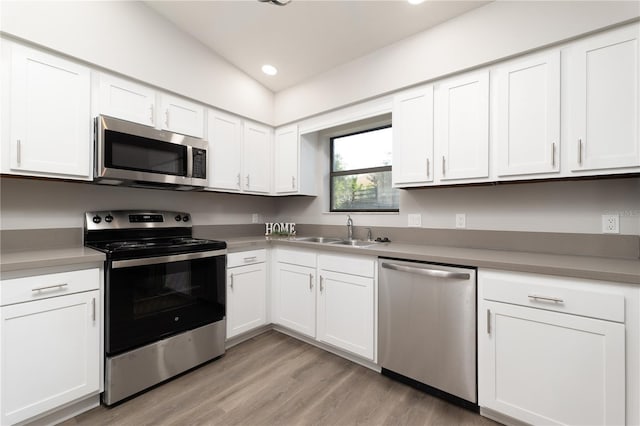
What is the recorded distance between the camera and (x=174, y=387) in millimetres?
1894

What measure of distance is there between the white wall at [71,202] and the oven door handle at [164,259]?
690 mm

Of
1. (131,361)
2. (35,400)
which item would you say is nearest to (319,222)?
(131,361)

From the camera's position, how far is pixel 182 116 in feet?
7.85

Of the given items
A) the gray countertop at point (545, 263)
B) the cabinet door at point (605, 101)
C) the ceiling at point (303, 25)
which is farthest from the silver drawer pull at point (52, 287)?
the cabinet door at point (605, 101)

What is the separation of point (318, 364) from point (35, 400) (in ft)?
5.57

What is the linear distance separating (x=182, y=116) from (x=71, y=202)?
1066 mm

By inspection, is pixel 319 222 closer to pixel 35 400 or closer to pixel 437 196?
pixel 437 196

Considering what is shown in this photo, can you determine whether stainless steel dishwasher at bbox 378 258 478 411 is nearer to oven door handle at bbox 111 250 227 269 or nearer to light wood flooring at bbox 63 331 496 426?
light wood flooring at bbox 63 331 496 426

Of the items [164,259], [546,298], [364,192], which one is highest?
[364,192]

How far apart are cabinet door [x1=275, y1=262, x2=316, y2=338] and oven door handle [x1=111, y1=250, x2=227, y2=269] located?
66cm

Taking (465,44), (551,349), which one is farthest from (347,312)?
(465,44)

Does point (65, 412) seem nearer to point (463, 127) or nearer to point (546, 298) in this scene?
point (546, 298)

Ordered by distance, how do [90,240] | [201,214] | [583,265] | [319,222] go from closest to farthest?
[583,265] → [90,240] → [201,214] → [319,222]

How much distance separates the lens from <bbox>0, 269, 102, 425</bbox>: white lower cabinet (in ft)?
4.56
